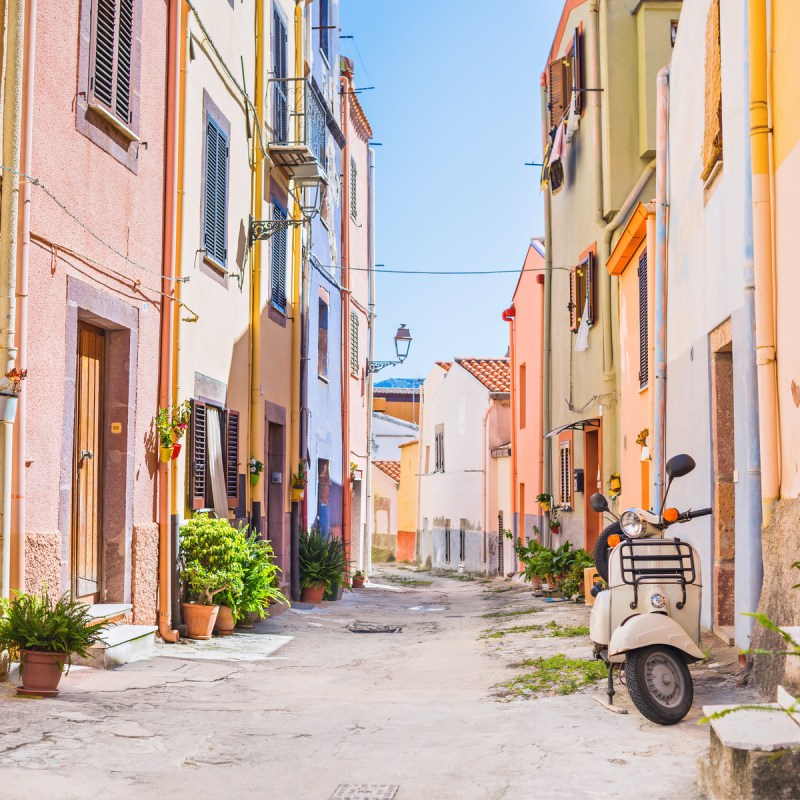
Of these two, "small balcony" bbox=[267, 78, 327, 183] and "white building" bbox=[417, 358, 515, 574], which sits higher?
"small balcony" bbox=[267, 78, 327, 183]

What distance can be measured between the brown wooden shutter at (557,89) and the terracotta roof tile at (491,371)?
495 inches

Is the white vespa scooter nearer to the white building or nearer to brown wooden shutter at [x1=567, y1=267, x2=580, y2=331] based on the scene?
brown wooden shutter at [x1=567, y1=267, x2=580, y2=331]

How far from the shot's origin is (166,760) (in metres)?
5.44

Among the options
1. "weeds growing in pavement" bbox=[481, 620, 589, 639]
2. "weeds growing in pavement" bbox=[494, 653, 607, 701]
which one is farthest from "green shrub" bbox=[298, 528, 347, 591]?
"weeds growing in pavement" bbox=[494, 653, 607, 701]

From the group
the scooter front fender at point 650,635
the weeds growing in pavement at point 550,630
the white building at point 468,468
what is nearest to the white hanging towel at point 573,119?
the weeds growing in pavement at point 550,630

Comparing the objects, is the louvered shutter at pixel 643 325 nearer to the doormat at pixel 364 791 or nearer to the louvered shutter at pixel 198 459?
the louvered shutter at pixel 198 459

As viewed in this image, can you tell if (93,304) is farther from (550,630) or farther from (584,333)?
(584,333)

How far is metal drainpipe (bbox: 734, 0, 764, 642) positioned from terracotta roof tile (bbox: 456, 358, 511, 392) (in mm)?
23879

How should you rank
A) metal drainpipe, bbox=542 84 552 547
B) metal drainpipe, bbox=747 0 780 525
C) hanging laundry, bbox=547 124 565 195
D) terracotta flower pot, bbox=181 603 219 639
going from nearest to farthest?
metal drainpipe, bbox=747 0 780 525 → terracotta flower pot, bbox=181 603 219 639 → hanging laundry, bbox=547 124 565 195 → metal drainpipe, bbox=542 84 552 547

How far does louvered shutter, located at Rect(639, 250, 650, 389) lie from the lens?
12.9 m

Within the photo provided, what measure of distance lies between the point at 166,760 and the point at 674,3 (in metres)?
14.0

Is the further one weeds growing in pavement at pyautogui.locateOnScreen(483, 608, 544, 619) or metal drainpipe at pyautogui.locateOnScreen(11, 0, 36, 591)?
weeds growing in pavement at pyautogui.locateOnScreen(483, 608, 544, 619)

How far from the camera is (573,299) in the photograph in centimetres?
1820

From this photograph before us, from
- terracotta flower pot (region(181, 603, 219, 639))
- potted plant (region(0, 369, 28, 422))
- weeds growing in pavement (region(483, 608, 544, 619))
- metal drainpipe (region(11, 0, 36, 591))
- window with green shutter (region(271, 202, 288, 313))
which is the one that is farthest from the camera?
window with green shutter (region(271, 202, 288, 313))
